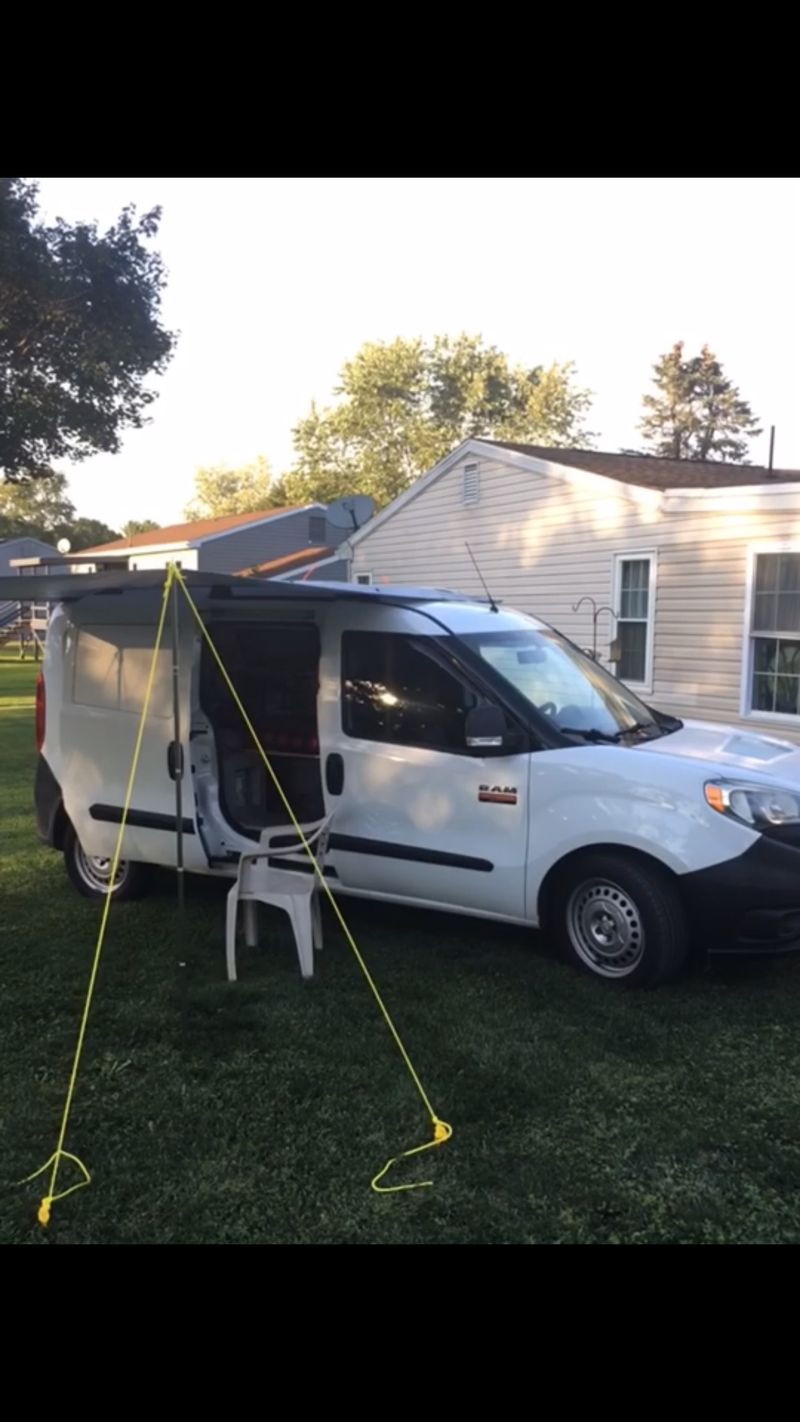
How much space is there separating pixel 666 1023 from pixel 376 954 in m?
1.52

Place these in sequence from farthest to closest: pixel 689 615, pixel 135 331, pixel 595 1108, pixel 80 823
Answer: pixel 135 331, pixel 689 615, pixel 80 823, pixel 595 1108

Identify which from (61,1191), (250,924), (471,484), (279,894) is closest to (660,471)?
(471,484)

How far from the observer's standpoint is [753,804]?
4.38m

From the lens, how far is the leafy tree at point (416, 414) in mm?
43375

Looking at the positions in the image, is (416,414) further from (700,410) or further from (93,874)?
(93,874)

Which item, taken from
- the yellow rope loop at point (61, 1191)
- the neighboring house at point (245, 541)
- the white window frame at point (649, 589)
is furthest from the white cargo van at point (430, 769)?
the neighboring house at point (245, 541)

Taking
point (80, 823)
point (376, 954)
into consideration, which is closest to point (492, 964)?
point (376, 954)

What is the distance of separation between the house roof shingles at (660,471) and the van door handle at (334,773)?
7.57 m

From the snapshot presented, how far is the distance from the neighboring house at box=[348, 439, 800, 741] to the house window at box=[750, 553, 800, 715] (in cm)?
1

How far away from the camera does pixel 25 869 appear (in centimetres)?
674

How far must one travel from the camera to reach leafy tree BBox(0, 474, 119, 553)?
62.9 m

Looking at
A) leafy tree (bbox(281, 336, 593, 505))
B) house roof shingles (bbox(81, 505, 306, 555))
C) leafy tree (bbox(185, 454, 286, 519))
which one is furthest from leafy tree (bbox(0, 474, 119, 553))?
house roof shingles (bbox(81, 505, 306, 555))

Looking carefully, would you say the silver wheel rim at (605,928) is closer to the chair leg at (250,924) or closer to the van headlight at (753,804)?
the van headlight at (753,804)
